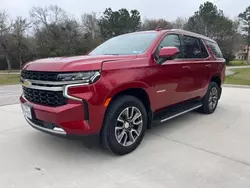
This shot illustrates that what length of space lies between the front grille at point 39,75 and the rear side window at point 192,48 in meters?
2.55

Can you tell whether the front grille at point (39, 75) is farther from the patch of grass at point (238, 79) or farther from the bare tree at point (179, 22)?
the bare tree at point (179, 22)

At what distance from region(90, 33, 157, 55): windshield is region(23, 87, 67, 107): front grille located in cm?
137

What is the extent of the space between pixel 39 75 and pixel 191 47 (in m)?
3.00

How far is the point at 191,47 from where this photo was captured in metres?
4.37

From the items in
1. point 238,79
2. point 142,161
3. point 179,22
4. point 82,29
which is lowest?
point 238,79

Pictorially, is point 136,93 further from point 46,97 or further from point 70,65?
point 46,97

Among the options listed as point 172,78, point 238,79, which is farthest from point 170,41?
point 238,79

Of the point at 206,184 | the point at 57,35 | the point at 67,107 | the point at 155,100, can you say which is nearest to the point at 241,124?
the point at 155,100

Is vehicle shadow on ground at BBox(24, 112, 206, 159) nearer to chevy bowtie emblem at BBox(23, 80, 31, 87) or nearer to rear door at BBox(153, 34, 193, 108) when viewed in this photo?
rear door at BBox(153, 34, 193, 108)

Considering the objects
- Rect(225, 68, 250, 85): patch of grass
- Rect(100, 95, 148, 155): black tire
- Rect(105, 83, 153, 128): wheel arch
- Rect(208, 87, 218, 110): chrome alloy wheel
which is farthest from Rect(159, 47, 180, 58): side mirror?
Rect(225, 68, 250, 85): patch of grass

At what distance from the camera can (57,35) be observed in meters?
27.8

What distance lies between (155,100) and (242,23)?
57954 mm

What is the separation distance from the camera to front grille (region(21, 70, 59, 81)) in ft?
8.37

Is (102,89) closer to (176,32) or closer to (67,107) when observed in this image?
(67,107)
